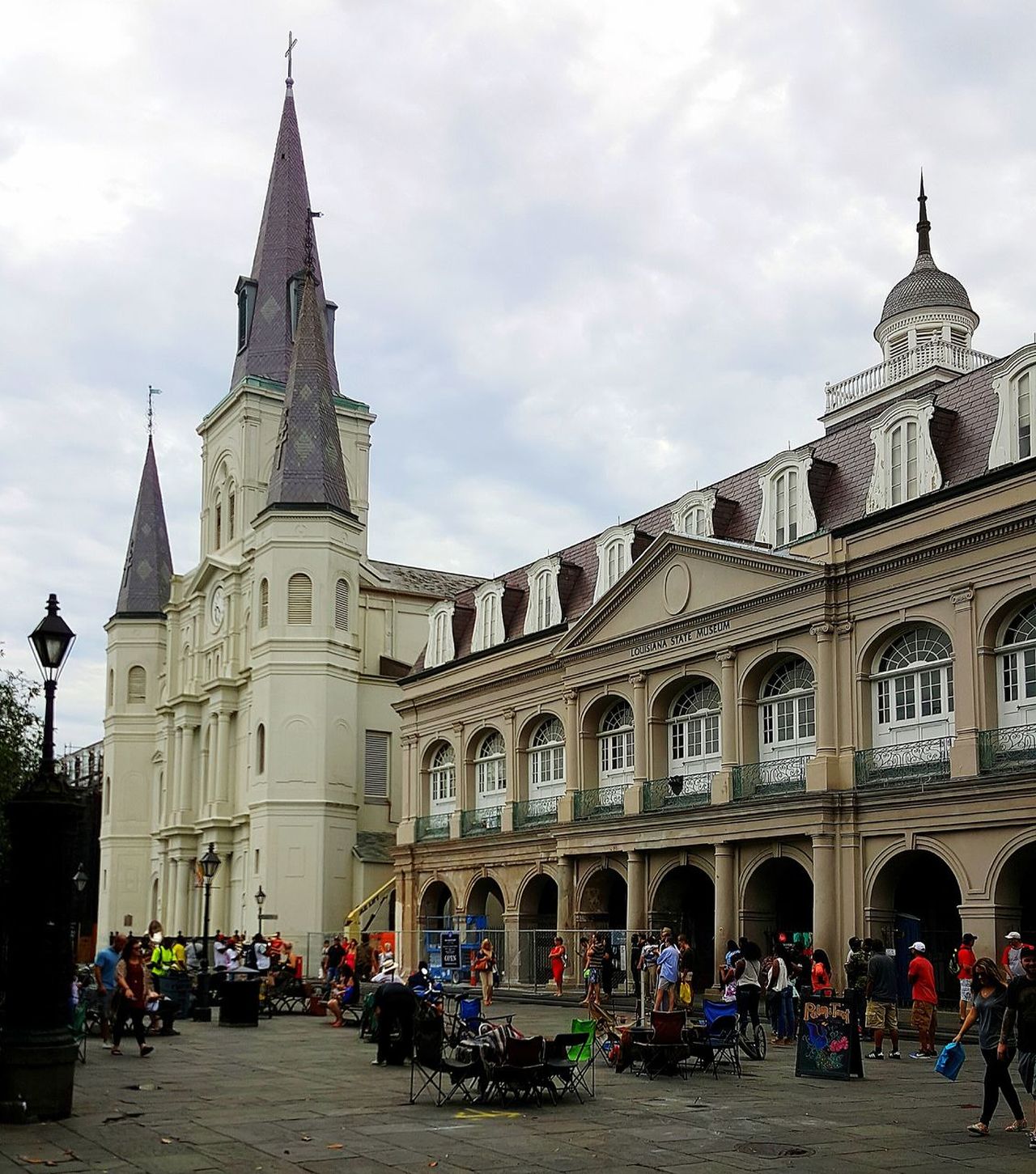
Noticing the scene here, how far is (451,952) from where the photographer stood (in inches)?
1510

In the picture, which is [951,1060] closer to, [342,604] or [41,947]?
[41,947]

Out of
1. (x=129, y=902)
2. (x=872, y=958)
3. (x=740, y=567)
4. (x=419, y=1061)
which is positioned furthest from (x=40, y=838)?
(x=129, y=902)

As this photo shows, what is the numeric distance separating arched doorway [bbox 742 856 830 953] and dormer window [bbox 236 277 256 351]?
127ft

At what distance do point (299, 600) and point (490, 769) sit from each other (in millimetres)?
11331

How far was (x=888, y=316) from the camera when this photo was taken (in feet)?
161

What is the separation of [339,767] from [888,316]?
2395 cm

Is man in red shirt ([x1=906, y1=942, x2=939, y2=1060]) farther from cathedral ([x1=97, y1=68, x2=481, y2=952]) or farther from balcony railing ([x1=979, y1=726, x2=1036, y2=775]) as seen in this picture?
cathedral ([x1=97, y1=68, x2=481, y2=952])

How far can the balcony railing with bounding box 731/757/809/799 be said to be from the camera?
32438mm

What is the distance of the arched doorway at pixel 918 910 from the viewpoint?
1175 inches

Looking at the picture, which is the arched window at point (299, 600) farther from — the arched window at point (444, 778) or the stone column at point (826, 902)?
the stone column at point (826, 902)

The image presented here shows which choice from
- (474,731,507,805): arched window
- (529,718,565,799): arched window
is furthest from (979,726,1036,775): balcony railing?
(474,731,507,805): arched window

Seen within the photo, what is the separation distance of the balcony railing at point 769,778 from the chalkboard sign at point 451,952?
8874 millimetres

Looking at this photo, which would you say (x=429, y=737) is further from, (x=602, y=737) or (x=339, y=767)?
(x=602, y=737)

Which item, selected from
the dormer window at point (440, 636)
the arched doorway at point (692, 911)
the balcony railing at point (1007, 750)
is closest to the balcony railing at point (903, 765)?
the balcony railing at point (1007, 750)
